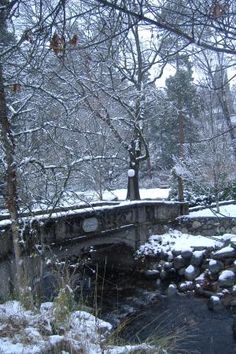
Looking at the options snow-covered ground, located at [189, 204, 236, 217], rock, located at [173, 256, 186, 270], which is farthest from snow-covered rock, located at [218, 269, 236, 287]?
snow-covered ground, located at [189, 204, 236, 217]

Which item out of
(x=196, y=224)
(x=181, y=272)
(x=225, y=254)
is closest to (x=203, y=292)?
(x=225, y=254)

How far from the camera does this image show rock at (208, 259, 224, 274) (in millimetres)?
12070

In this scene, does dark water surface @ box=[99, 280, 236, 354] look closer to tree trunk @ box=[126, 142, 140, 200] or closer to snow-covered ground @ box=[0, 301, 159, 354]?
snow-covered ground @ box=[0, 301, 159, 354]

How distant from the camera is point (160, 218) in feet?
50.0

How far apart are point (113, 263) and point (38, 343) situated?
11537mm

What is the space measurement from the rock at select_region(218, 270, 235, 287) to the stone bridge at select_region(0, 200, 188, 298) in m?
3.49

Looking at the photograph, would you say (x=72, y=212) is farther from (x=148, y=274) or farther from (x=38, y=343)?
(x=38, y=343)

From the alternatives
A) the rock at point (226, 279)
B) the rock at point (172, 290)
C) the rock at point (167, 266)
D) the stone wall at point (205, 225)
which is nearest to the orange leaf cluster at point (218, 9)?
the rock at point (226, 279)

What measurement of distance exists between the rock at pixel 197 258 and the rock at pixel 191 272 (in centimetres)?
14

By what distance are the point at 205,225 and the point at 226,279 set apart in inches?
144

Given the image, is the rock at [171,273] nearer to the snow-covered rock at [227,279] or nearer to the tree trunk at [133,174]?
the snow-covered rock at [227,279]

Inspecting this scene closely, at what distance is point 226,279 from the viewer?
1142cm

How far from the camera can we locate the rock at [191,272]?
40.7 ft

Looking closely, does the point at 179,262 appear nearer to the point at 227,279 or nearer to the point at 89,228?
the point at 227,279
